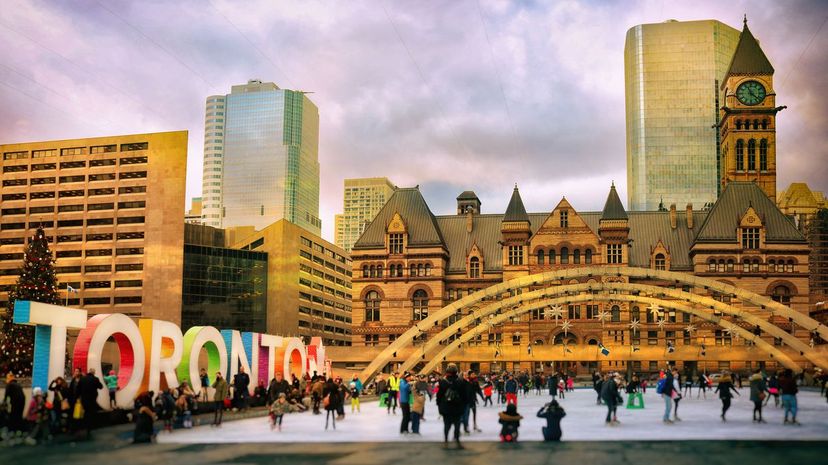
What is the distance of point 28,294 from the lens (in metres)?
62.1

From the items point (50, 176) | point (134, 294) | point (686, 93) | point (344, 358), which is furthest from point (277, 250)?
point (686, 93)

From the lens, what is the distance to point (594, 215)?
10312cm

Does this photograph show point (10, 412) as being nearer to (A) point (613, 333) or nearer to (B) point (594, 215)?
(A) point (613, 333)

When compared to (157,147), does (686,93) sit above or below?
above

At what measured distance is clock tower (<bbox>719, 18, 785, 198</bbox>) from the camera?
110 m

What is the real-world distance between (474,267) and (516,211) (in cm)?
770

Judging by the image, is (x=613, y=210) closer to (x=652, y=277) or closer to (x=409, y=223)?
(x=409, y=223)

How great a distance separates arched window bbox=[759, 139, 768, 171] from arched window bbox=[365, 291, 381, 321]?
5045 centimetres

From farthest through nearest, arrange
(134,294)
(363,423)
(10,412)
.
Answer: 1. (134,294)
2. (363,423)
3. (10,412)

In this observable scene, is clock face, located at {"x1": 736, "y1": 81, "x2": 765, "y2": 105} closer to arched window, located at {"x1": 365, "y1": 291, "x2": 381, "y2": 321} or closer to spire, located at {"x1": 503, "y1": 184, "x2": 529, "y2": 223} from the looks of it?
spire, located at {"x1": 503, "y1": 184, "x2": 529, "y2": 223}

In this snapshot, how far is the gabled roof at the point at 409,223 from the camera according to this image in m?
98.9

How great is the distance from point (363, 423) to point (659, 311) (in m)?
67.0

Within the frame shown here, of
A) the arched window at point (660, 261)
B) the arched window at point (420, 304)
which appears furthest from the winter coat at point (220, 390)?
the arched window at point (660, 261)

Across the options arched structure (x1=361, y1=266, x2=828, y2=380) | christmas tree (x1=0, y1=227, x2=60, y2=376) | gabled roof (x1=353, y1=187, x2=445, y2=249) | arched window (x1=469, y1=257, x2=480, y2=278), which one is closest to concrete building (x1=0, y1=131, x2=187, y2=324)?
gabled roof (x1=353, y1=187, x2=445, y2=249)
